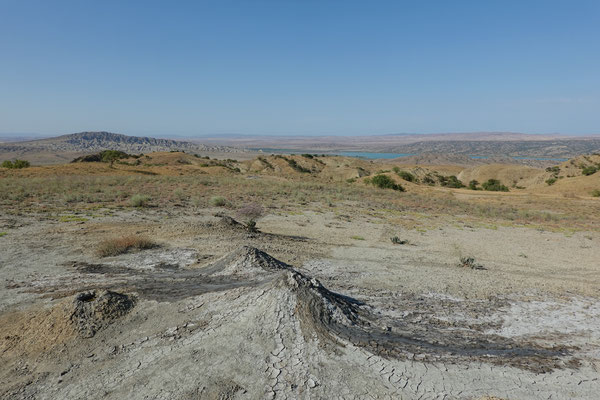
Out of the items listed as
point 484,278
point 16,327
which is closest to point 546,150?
point 484,278

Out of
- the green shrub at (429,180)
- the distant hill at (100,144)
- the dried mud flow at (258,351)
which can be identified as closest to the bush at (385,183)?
the green shrub at (429,180)

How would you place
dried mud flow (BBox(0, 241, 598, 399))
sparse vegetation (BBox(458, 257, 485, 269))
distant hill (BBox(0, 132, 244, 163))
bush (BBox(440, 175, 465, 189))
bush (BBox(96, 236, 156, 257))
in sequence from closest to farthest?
dried mud flow (BBox(0, 241, 598, 399)), bush (BBox(96, 236, 156, 257)), sparse vegetation (BBox(458, 257, 485, 269)), bush (BBox(440, 175, 465, 189)), distant hill (BBox(0, 132, 244, 163))

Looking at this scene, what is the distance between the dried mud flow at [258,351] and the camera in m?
5.06

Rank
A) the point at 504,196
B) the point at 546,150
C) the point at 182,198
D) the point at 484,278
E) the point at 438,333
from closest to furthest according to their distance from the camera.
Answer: the point at 438,333
the point at 484,278
the point at 182,198
the point at 504,196
the point at 546,150

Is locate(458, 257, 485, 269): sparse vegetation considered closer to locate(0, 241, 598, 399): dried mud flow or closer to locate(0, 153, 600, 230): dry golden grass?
locate(0, 241, 598, 399): dried mud flow

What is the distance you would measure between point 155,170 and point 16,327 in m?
43.2

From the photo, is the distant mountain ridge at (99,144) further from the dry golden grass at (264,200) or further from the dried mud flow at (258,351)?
the dried mud flow at (258,351)

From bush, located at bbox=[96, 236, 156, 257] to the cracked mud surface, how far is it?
0.90m

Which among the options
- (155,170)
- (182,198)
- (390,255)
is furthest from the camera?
(155,170)

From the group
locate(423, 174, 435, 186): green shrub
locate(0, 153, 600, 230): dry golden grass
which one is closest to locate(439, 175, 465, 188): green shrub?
locate(423, 174, 435, 186): green shrub

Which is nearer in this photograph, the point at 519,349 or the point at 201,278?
the point at 519,349

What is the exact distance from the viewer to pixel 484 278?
10.6m

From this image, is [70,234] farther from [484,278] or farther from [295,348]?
[484,278]

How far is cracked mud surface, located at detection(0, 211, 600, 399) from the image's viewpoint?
16.8ft
